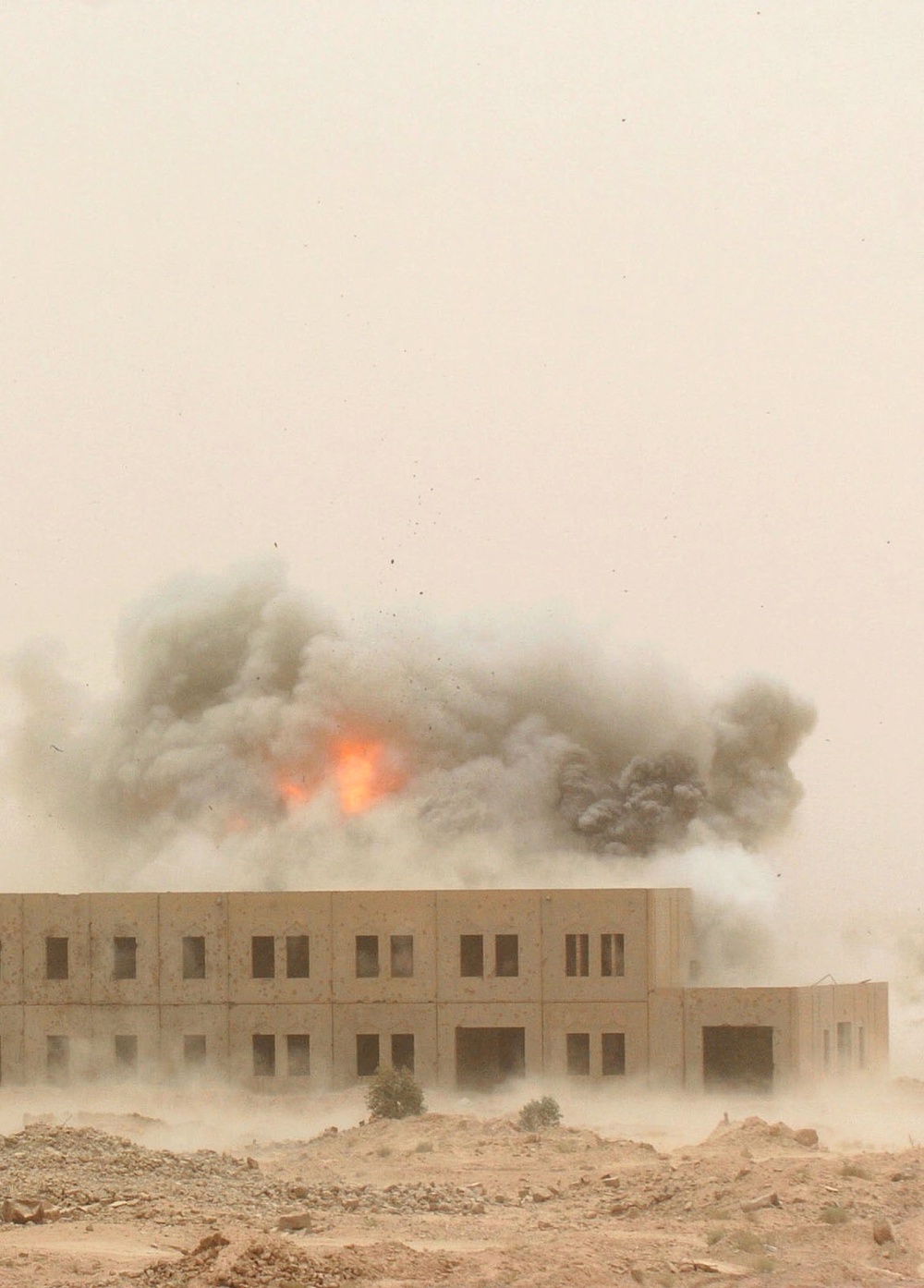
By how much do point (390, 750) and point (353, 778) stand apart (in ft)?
4.65

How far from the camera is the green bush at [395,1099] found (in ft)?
136

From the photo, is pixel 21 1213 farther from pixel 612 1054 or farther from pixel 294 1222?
pixel 612 1054

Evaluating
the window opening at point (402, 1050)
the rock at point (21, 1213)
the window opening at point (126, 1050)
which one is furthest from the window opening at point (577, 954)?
the rock at point (21, 1213)

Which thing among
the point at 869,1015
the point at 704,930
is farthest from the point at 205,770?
the point at 869,1015

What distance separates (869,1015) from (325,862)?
14810mm

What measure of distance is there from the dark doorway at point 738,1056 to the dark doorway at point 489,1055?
12.6 ft

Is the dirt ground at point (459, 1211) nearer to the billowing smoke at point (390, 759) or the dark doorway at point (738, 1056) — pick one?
the dark doorway at point (738, 1056)

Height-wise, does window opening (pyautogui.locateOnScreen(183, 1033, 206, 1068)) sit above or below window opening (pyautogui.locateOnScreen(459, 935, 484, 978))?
below

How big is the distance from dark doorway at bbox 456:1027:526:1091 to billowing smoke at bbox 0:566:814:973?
10835 mm

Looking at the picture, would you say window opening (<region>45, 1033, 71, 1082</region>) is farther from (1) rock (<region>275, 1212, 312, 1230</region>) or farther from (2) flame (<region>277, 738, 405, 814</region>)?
(1) rock (<region>275, 1212, 312, 1230</region>)

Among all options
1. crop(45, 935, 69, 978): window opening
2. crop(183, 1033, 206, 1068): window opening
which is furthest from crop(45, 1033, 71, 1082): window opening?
crop(183, 1033, 206, 1068): window opening

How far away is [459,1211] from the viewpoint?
2898 centimetres

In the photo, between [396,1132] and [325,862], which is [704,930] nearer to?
[325,862]

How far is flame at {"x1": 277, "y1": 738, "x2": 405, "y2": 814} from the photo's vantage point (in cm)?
6247
